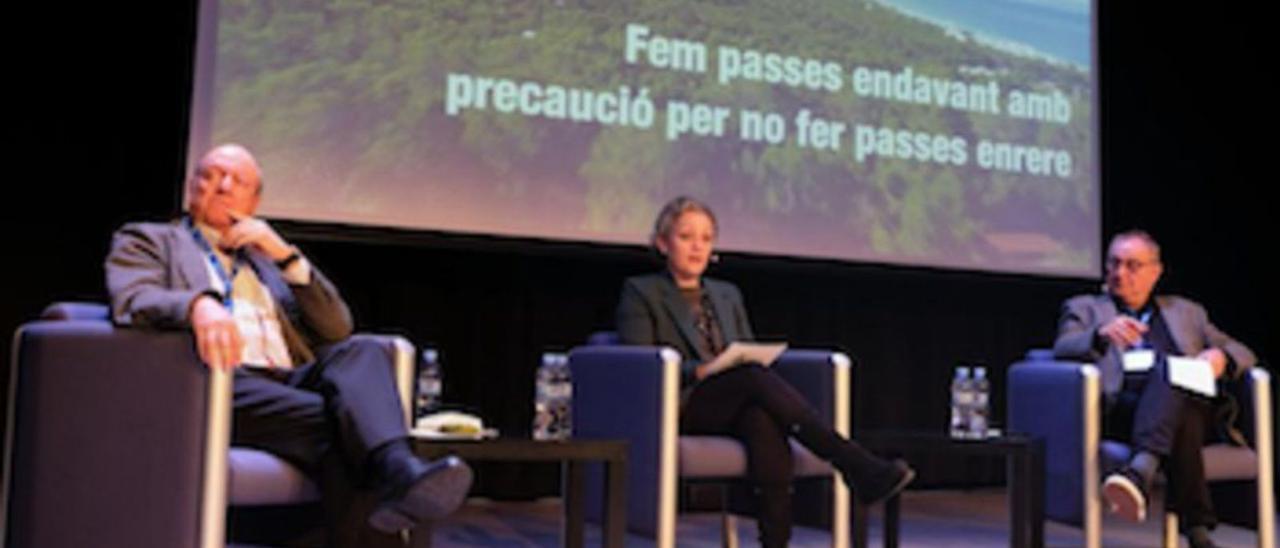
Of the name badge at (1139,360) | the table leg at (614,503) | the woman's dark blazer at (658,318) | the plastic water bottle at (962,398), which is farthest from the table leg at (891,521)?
the table leg at (614,503)

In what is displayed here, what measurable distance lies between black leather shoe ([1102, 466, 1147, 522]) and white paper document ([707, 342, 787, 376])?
942 millimetres

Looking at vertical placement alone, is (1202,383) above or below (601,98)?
below

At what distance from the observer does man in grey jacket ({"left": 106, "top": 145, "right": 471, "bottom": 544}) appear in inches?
91.0

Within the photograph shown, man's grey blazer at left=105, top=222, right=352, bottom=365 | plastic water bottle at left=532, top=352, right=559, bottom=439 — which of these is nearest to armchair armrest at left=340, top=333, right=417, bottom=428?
man's grey blazer at left=105, top=222, right=352, bottom=365

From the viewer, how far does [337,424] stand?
2.46 m

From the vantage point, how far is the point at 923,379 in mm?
5648

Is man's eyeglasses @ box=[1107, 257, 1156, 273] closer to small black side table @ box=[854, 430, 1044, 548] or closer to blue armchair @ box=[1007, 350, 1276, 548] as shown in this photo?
blue armchair @ box=[1007, 350, 1276, 548]

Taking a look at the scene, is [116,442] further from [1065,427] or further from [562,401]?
[1065,427]

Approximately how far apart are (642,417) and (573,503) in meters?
0.25

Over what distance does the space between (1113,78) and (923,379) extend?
1567 mm

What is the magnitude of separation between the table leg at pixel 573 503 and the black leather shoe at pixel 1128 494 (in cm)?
139

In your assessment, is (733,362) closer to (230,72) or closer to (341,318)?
(341,318)

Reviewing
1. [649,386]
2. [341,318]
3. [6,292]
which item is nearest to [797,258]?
[649,386]

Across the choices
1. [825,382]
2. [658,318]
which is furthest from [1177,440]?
[658,318]
